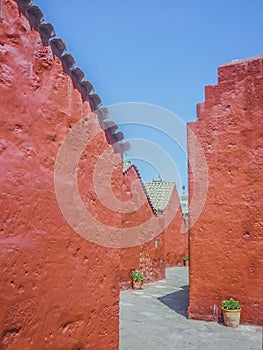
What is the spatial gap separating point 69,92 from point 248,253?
550 centimetres

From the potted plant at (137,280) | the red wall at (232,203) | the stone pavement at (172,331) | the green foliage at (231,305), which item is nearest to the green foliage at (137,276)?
the potted plant at (137,280)

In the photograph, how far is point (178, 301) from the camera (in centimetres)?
1125

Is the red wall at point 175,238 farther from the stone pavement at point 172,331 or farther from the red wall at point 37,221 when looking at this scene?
the red wall at point 37,221

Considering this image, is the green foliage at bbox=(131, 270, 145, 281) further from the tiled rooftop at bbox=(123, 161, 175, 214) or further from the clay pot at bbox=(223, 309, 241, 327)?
the tiled rooftop at bbox=(123, 161, 175, 214)

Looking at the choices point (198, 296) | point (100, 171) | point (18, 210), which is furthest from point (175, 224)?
point (18, 210)

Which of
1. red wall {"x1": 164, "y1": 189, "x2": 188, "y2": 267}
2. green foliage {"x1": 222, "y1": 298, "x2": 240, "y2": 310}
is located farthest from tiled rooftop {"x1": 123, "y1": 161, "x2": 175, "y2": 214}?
green foliage {"x1": 222, "y1": 298, "x2": 240, "y2": 310}

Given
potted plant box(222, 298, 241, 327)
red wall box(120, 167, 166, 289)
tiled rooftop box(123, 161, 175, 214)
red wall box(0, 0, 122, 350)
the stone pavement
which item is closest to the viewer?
red wall box(0, 0, 122, 350)

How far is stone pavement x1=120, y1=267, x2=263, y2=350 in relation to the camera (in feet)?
22.1

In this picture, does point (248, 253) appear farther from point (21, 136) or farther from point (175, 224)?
point (175, 224)

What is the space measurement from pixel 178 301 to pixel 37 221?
829 cm

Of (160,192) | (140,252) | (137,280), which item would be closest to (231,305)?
(137,280)

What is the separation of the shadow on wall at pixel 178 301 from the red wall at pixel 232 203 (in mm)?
1322

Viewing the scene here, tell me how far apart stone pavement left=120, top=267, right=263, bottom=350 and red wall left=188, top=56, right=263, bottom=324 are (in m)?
0.55

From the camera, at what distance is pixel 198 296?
8.62 metres
